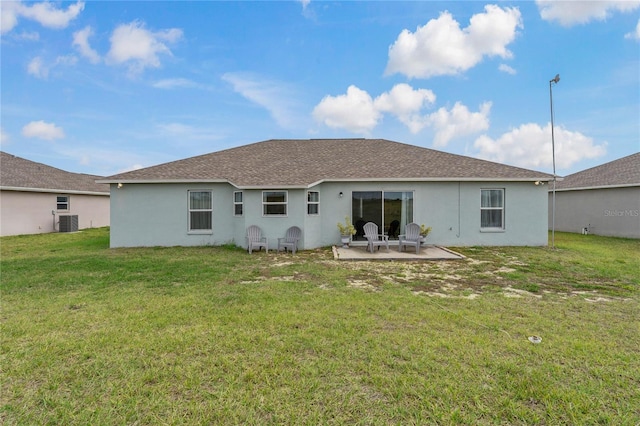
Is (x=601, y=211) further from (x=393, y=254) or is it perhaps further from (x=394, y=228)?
(x=393, y=254)

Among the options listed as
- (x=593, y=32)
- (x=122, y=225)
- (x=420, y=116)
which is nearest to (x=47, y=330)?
(x=122, y=225)

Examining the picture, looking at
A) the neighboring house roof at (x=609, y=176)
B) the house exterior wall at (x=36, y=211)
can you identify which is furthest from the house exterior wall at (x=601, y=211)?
the house exterior wall at (x=36, y=211)

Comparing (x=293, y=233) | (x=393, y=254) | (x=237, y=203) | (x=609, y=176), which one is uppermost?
(x=609, y=176)

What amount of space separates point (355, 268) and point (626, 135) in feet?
70.4

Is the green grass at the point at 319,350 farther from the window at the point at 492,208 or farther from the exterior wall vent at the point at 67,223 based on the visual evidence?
the exterior wall vent at the point at 67,223

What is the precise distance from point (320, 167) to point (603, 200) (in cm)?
1614

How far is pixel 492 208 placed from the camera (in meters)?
12.2

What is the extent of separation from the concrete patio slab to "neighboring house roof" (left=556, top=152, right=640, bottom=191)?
12623 mm

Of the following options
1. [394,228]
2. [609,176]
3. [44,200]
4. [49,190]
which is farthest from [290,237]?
[609,176]

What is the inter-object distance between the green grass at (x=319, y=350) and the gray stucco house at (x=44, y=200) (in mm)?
13263

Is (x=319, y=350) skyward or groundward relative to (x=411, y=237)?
groundward

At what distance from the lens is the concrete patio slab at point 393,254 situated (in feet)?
31.2

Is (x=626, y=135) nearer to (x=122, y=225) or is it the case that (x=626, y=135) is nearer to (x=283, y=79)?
(x=283, y=79)

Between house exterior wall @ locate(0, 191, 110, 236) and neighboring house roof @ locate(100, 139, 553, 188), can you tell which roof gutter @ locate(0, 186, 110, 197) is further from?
neighboring house roof @ locate(100, 139, 553, 188)
